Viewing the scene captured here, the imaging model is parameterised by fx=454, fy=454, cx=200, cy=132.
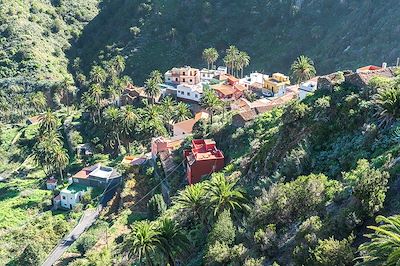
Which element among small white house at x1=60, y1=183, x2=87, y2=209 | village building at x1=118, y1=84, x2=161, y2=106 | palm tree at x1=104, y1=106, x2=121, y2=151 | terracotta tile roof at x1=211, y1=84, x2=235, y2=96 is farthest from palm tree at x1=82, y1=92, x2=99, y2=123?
small white house at x1=60, y1=183, x2=87, y2=209

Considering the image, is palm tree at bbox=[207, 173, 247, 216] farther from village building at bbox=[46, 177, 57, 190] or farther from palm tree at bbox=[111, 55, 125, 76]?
palm tree at bbox=[111, 55, 125, 76]

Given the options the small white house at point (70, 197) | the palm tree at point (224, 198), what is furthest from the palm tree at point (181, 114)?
the palm tree at point (224, 198)

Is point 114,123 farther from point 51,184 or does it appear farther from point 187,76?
point 187,76

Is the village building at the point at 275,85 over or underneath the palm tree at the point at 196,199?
over

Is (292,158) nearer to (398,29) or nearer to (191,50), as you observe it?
(398,29)

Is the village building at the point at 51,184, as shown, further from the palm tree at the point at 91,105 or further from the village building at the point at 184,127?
the palm tree at the point at 91,105

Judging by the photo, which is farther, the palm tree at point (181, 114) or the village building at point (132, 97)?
the village building at point (132, 97)

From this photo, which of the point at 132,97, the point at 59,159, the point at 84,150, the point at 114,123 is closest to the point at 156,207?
the point at 59,159

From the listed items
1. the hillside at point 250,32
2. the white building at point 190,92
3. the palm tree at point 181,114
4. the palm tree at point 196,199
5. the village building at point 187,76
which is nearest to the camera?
the palm tree at point 196,199
